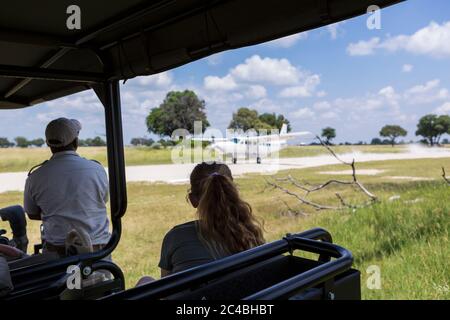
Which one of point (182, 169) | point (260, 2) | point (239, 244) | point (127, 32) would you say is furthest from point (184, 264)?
point (182, 169)

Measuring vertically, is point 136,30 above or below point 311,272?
above

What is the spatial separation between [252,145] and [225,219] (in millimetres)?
12230

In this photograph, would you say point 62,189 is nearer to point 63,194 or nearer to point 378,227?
point 63,194

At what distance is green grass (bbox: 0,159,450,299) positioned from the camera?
423 cm

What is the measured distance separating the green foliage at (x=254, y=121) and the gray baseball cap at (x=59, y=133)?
9540mm

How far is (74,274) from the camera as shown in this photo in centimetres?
175

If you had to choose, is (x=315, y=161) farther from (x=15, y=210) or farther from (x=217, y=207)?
(x=217, y=207)

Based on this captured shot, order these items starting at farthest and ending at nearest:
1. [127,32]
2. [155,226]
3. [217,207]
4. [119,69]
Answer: [155,226] < [119,69] < [127,32] < [217,207]

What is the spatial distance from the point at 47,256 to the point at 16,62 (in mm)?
1293

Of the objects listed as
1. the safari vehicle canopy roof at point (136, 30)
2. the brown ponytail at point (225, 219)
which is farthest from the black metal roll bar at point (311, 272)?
the safari vehicle canopy roof at point (136, 30)

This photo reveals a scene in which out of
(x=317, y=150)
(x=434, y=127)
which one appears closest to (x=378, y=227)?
(x=434, y=127)

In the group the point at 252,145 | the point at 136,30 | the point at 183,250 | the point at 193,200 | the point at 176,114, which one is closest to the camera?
the point at 183,250

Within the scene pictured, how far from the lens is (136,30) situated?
2.29 metres

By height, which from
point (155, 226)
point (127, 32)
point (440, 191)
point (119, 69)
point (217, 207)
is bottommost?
point (155, 226)
